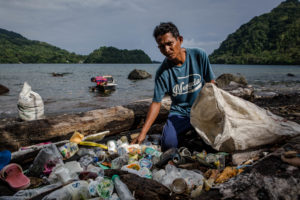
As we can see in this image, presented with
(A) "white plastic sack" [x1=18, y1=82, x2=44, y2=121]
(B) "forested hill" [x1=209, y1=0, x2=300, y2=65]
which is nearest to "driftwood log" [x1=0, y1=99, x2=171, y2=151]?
(A) "white plastic sack" [x1=18, y1=82, x2=44, y2=121]

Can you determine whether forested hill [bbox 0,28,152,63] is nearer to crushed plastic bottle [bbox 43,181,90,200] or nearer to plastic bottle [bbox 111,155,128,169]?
plastic bottle [bbox 111,155,128,169]

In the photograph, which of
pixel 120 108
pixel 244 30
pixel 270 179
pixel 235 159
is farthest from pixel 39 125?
pixel 244 30

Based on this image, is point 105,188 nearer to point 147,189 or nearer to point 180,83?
point 147,189

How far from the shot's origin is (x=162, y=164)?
9.00 feet

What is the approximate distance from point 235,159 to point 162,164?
101cm

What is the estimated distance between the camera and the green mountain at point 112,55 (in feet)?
471

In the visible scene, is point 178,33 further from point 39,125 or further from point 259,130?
point 39,125

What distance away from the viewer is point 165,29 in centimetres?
302

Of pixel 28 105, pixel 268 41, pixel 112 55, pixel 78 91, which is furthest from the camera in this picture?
pixel 112 55

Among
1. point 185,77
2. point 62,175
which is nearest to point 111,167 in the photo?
point 62,175

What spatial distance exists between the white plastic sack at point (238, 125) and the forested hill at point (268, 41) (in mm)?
89307

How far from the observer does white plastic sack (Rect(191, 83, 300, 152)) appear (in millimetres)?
2475

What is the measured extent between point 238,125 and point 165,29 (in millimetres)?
1815

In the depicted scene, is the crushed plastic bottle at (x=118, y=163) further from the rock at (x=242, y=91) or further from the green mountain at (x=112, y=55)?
the green mountain at (x=112, y=55)
